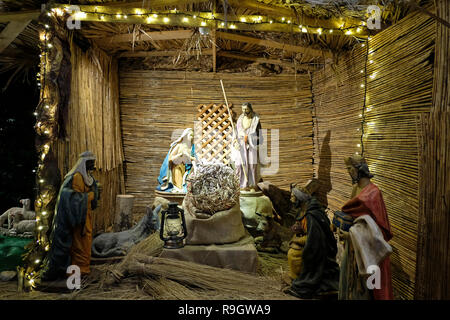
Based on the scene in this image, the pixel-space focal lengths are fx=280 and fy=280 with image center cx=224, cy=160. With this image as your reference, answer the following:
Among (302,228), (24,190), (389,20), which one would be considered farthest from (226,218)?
(24,190)

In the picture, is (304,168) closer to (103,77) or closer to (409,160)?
(409,160)

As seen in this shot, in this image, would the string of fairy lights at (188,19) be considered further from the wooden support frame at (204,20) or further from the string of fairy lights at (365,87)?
the string of fairy lights at (365,87)

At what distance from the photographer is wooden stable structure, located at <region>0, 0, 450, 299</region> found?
2.51 metres

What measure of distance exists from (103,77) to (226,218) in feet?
11.1

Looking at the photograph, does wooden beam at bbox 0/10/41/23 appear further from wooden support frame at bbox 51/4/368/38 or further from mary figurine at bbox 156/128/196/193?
mary figurine at bbox 156/128/196/193

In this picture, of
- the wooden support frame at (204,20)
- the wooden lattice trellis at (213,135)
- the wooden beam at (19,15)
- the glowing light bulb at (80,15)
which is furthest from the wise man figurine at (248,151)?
the wooden beam at (19,15)

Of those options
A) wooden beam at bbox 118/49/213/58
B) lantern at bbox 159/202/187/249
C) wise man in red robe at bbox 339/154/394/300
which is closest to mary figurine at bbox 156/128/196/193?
wooden beam at bbox 118/49/213/58

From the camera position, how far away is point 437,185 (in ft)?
7.70

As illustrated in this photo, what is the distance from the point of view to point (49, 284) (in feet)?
9.20

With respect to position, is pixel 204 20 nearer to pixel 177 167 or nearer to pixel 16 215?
pixel 177 167

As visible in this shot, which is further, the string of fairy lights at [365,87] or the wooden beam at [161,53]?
Answer: the wooden beam at [161,53]

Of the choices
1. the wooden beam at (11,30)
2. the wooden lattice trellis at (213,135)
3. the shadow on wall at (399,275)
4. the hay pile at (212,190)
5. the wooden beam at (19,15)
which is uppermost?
the wooden beam at (19,15)

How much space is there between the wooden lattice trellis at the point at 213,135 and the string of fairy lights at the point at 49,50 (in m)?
2.23

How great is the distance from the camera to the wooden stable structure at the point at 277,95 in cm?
251
